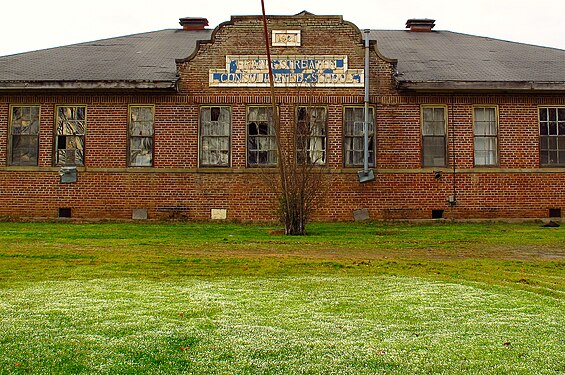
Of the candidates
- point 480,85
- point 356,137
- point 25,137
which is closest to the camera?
point 480,85

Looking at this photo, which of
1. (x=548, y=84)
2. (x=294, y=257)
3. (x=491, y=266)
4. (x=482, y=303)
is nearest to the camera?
(x=482, y=303)

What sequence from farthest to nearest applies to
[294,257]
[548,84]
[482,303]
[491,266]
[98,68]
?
[98,68]
[548,84]
[294,257]
[491,266]
[482,303]

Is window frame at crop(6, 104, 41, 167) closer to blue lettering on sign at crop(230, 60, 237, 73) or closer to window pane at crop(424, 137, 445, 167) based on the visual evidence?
blue lettering on sign at crop(230, 60, 237, 73)

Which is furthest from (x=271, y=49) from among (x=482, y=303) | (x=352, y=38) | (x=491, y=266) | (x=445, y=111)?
(x=482, y=303)

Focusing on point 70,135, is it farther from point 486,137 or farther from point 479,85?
point 486,137

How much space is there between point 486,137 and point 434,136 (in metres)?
1.57

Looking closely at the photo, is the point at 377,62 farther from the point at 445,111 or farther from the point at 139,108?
the point at 139,108

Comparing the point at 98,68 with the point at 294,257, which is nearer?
the point at 294,257

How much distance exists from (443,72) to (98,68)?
10684mm

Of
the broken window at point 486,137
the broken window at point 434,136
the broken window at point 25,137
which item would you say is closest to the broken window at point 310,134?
the broken window at point 434,136

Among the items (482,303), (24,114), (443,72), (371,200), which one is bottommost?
(482,303)

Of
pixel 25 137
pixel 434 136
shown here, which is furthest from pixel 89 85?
pixel 434 136

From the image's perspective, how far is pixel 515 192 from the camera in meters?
17.8

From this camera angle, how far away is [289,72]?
698 inches
